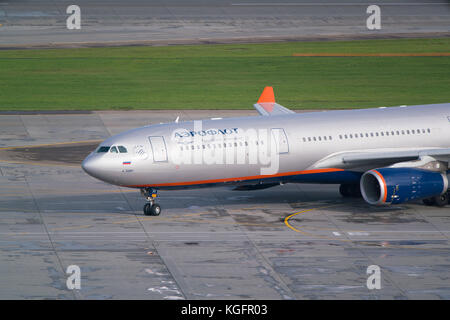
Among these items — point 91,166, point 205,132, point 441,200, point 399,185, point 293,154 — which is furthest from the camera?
point 441,200

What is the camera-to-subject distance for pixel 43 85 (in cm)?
7531

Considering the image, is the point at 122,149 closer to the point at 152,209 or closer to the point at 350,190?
the point at 152,209

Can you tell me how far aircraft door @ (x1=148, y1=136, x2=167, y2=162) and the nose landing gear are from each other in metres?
1.86

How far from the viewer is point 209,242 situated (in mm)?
36906

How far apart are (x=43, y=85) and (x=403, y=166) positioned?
4184 centimetres

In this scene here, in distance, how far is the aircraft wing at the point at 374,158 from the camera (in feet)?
137

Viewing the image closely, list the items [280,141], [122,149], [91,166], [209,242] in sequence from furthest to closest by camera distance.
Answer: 1. [280,141]
2. [122,149]
3. [91,166]
4. [209,242]

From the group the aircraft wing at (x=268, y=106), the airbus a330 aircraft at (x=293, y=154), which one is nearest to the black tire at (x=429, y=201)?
the airbus a330 aircraft at (x=293, y=154)

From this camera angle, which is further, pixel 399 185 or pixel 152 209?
pixel 152 209

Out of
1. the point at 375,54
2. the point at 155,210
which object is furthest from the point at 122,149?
the point at 375,54

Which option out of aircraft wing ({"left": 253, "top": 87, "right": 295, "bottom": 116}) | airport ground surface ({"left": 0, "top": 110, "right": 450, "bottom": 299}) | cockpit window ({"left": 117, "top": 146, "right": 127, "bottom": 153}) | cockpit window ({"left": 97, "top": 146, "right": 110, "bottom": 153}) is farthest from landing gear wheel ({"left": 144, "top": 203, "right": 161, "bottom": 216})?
aircraft wing ({"left": 253, "top": 87, "right": 295, "bottom": 116})

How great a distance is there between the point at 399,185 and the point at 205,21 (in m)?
65.5

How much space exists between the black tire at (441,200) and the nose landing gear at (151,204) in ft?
44.7

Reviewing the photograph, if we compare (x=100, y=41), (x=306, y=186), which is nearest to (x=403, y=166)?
(x=306, y=186)
